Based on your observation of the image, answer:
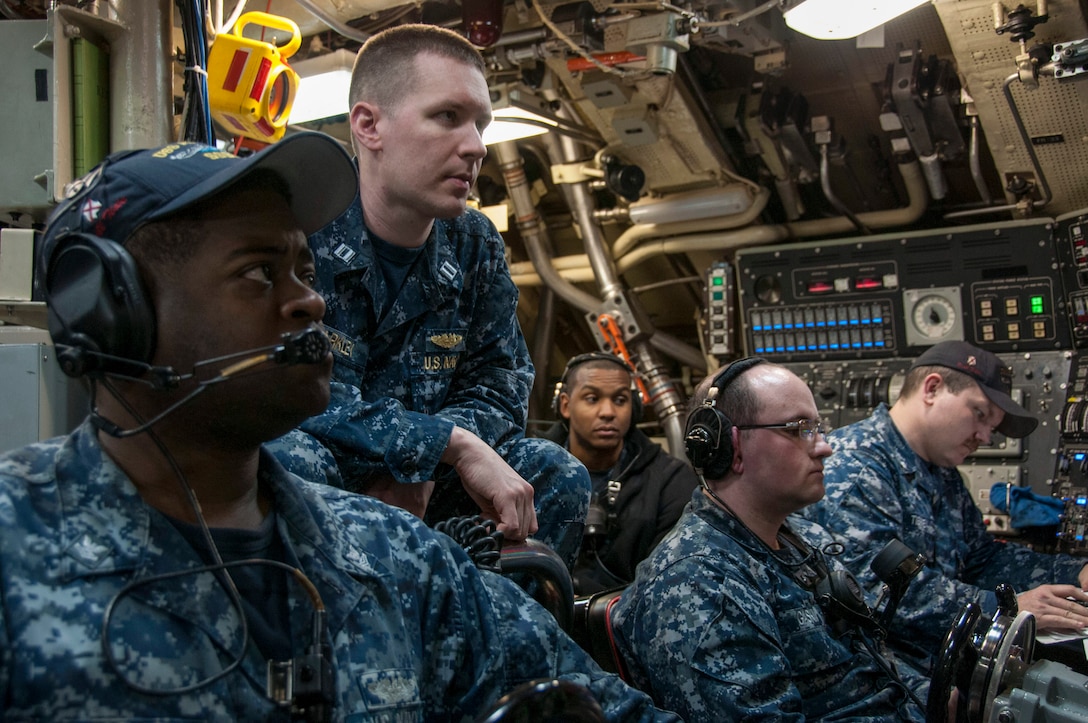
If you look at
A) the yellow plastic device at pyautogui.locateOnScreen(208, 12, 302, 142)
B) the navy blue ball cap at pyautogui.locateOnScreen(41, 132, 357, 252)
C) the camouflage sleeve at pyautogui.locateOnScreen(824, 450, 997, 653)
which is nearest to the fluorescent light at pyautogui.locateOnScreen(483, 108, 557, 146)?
the yellow plastic device at pyautogui.locateOnScreen(208, 12, 302, 142)

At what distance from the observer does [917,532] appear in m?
3.56

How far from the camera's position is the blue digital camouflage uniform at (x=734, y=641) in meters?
2.10

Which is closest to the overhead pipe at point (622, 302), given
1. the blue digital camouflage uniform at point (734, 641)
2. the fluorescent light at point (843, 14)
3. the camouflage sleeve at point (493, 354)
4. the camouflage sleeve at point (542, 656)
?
the fluorescent light at point (843, 14)

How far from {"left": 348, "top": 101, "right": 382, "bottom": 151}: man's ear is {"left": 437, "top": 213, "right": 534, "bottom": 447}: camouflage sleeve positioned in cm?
30

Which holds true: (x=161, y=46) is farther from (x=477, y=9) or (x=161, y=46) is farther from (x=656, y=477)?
(x=656, y=477)

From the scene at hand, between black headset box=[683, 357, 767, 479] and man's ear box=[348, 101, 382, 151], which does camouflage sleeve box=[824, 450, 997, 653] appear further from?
man's ear box=[348, 101, 382, 151]

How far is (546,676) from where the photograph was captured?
1390mm

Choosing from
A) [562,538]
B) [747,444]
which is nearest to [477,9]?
[747,444]

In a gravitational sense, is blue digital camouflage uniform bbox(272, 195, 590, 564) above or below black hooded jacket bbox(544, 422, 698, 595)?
above

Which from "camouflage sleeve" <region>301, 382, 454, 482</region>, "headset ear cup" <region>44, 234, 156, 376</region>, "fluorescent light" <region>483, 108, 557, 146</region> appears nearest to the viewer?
"headset ear cup" <region>44, 234, 156, 376</region>

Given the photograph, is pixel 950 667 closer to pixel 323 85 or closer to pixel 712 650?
pixel 712 650

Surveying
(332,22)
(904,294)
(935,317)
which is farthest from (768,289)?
(332,22)

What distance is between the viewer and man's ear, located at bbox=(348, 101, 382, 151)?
2.29 m

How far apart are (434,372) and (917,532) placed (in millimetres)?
2072
